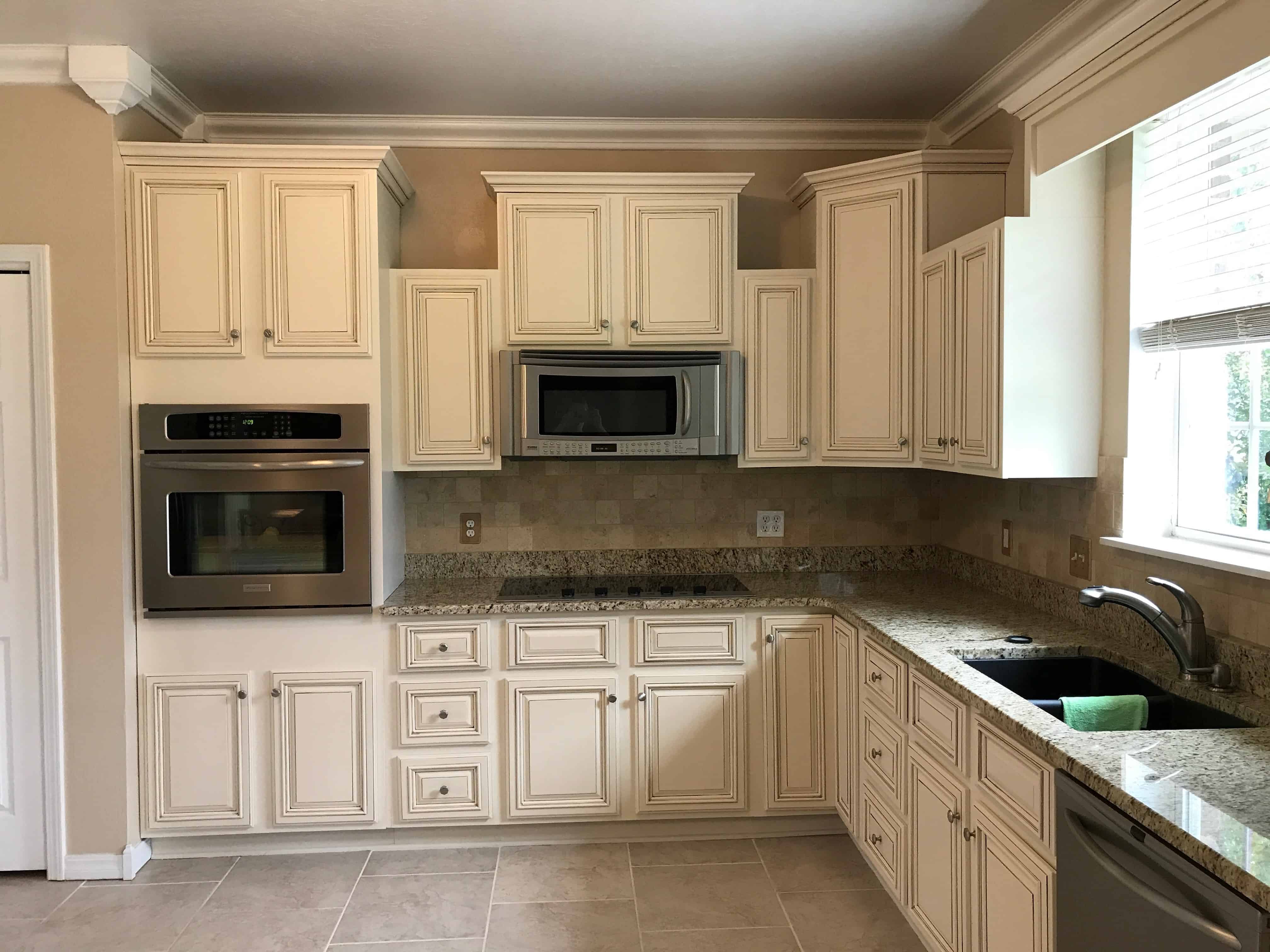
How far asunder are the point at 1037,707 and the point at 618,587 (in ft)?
5.53

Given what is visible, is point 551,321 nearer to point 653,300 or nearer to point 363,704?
point 653,300

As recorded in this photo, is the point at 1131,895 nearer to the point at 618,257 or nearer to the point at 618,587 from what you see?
the point at 618,587

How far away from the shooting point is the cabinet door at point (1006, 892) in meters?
1.70

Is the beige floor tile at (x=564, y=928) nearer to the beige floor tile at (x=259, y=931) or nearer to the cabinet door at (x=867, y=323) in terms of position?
the beige floor tile at (x=259, y=931)

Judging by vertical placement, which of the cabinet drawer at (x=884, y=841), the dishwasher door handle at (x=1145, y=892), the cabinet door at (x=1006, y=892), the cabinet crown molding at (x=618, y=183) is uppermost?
the cabinet crown molding at (x=618, y=183)

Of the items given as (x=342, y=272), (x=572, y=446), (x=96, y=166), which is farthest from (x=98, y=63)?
(x=572, y=446)

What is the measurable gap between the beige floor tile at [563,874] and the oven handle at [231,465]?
1465 mm

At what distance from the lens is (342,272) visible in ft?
9.69

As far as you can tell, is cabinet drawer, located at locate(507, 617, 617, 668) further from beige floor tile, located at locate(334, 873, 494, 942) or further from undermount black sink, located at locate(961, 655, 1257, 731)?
undermount black sink, located at locate(961, 655, 1257, 731)

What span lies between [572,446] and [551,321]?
1.47 ft

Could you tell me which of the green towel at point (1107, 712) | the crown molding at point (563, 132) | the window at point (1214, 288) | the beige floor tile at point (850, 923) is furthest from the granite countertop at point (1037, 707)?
the crown molding at point (563, 132)

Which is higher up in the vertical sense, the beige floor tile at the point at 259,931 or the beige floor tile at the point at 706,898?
the beige floor tile at the point at 706,898

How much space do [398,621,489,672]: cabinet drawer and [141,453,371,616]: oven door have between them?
18cm

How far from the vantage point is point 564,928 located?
2.61 meters
